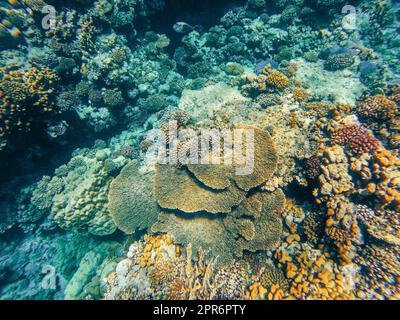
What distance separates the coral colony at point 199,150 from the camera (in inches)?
169

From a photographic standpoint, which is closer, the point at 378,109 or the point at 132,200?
the point at 378,109

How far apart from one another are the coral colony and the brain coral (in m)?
0.04

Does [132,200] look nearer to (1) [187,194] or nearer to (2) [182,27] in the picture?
(1) [187,194]

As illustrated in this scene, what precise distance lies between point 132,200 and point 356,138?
5671 mm

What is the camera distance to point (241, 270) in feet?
15.5

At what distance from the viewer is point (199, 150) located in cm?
484

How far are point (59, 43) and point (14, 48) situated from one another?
4.29 feet

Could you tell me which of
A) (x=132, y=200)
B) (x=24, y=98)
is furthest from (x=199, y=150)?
(x=24, y=98)

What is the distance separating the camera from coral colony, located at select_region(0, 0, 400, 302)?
4.30 metres

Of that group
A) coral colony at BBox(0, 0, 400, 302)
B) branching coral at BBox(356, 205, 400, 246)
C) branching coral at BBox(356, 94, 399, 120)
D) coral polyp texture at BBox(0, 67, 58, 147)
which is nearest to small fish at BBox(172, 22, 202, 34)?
coral colony at BBox(0, 0, 400, 302)

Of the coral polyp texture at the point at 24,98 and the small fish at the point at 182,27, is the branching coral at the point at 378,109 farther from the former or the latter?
the coral polyp texture at the point at 24,98

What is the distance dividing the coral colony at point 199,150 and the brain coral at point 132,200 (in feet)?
0.13

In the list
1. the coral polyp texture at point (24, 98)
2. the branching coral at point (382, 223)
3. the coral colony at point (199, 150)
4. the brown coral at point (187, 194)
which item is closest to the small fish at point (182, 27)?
the coral colony at point (199, 150)
